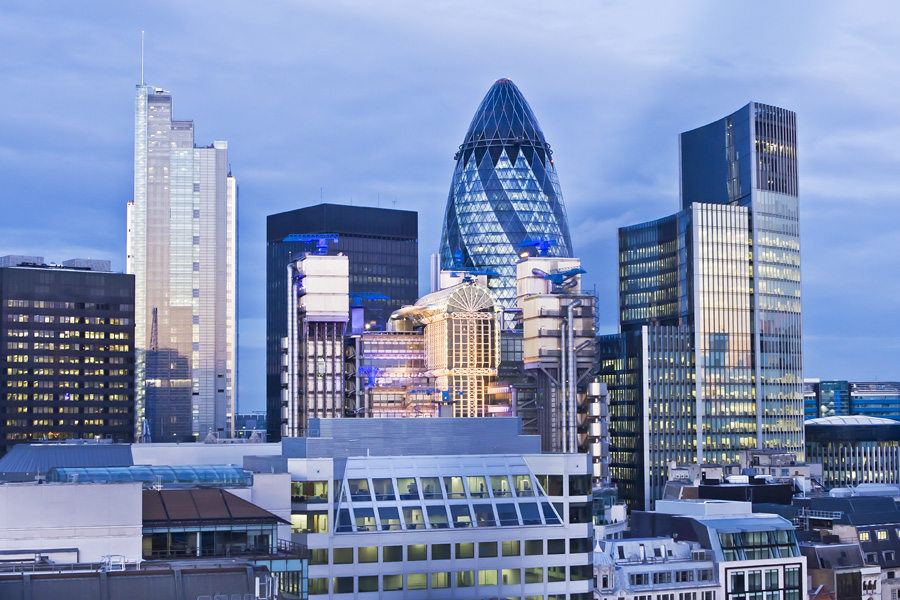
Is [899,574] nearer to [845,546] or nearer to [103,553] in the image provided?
[845,546]

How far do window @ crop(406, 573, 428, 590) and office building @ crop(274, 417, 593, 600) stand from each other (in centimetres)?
8

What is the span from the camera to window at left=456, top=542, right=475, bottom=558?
375 feet

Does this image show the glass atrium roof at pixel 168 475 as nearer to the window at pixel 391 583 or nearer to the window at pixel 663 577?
the window at pixel 391 583

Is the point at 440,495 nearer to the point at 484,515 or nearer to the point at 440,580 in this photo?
the point at 484,515

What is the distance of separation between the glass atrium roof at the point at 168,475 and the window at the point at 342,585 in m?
10.7

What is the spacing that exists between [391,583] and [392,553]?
8.09 feet

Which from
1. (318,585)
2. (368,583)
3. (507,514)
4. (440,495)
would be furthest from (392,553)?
(507,514)

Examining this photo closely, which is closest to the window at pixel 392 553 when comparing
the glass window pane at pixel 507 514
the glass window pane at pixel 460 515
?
the glass window pane at pixel 460 515

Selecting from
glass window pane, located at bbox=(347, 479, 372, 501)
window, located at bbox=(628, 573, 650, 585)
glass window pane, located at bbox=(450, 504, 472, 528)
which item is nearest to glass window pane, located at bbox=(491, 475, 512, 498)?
glass window pane, located at bbox=(450, 504, 472, 528)

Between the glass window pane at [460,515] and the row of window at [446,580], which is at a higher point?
the glass window pane at [460,515]

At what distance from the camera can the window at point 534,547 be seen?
383 ft

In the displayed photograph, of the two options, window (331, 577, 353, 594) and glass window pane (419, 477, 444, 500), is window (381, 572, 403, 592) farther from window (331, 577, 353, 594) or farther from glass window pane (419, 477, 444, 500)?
glass window pane (419, 477, 444, 500)

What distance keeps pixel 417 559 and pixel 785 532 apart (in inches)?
2286

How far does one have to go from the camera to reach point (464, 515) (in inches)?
4574
